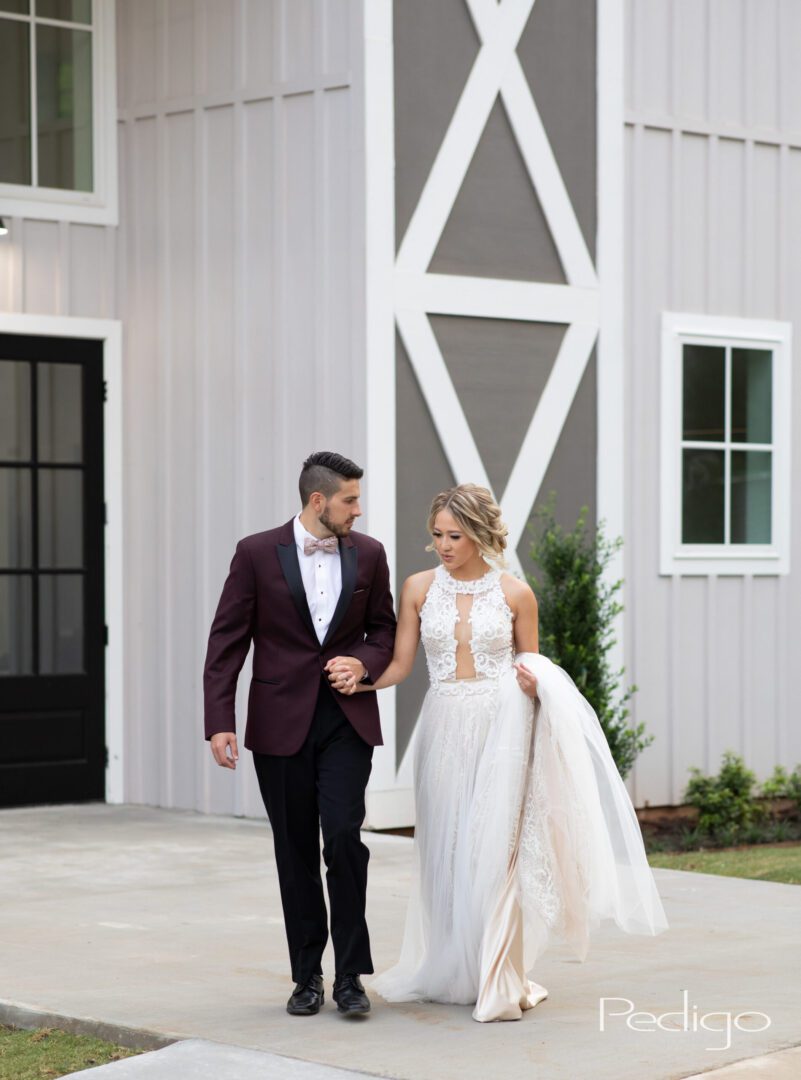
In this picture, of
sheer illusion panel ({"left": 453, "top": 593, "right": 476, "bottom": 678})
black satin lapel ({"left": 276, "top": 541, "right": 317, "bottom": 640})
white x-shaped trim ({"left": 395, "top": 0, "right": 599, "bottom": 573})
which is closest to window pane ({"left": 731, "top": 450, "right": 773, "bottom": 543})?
white x-shaped trim ({"left": 395, "top": 0, "right": 599, "bottom": 573})

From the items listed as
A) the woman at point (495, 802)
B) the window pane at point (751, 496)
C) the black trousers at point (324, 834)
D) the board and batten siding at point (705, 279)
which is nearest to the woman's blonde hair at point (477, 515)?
the woman at point (495, 802)

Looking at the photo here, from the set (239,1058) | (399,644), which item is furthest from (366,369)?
(239,1058)

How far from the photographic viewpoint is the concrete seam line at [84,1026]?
5434 millimetres

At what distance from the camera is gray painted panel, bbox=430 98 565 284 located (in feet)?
32.8

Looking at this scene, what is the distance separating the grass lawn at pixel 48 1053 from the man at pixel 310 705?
64cm

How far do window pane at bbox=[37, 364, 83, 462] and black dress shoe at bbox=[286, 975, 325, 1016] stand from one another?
211 inches

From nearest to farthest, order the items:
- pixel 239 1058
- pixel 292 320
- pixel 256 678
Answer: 1. pixel 239 1058
2. pixel 256 678
3. pixel 292 320

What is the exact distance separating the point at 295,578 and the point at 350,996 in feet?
4.29

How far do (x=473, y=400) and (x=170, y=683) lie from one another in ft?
7.86

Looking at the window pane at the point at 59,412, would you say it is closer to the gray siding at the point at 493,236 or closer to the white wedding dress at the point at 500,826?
the gray siding at the point at 493,236

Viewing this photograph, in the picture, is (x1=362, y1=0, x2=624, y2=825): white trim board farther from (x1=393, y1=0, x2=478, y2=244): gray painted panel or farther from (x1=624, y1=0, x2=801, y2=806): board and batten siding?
(x1=624, y1=0, x2=801, y2=806): board and batten siding

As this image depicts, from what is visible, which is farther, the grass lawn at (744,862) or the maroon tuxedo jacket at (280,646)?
the grass lawn at (744,862)

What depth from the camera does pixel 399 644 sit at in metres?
5.99

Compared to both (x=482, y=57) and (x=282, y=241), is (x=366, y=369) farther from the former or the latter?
(x=482, y=57)
